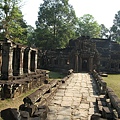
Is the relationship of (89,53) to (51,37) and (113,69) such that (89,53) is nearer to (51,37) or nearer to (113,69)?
(113,69)

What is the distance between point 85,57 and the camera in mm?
28094

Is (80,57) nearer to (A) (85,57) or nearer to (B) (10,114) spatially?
(A) (85,57)

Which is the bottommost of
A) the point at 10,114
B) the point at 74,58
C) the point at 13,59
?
the point at 10,114

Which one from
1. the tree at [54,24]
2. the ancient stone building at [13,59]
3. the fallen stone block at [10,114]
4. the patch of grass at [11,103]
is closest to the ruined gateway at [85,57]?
the tree at [54,24]

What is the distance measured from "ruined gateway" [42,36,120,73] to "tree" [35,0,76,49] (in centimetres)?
279

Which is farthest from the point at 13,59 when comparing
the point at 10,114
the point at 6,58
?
the point at 10,114

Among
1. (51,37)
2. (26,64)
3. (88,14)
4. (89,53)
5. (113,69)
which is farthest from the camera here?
(88,14)

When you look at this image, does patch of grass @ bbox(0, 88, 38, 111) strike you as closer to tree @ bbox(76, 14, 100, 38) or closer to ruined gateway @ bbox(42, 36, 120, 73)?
ruined gateway @ bbox(42, 36, 120, 73)

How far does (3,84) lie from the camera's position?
34.3 ft

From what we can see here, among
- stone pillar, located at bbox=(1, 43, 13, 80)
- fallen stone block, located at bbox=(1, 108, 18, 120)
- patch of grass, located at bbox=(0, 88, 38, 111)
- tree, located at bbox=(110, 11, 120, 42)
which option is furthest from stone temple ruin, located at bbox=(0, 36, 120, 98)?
tree, located at bbox=(110, 11, 120, 42)

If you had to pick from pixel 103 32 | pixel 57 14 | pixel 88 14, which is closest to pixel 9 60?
pixel 57 14

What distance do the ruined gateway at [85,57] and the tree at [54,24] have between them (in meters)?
2.79

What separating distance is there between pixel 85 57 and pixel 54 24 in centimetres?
1212

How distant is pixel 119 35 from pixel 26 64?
49616 mm
